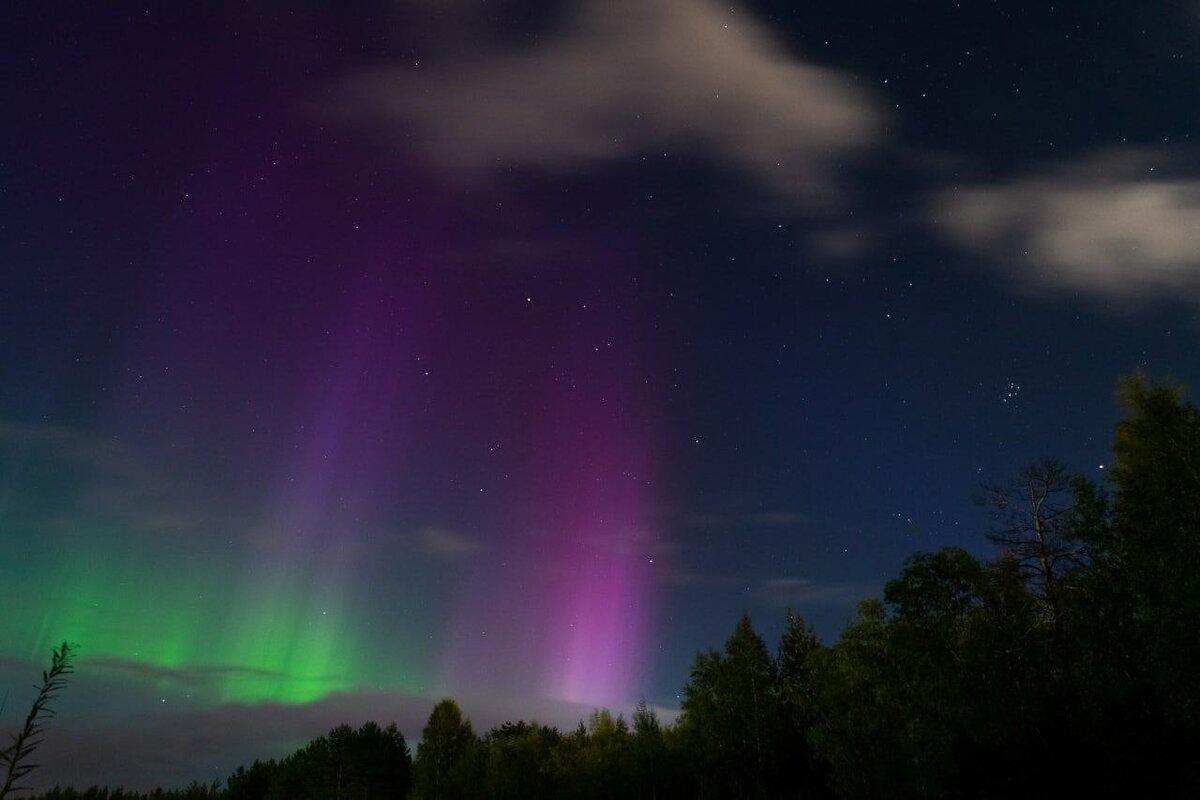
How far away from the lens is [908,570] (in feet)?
178

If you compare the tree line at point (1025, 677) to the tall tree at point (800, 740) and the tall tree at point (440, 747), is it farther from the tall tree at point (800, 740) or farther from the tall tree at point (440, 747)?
the tall tree at point (440, 747)

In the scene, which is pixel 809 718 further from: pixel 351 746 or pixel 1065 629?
pixel 351 746

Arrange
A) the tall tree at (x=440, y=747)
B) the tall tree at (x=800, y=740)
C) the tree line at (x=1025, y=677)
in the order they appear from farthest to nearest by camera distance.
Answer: the tall tree at (x=440, y=747)
the tall tree at (x=800, y=740)
the tree line at (x=1025, y=677)

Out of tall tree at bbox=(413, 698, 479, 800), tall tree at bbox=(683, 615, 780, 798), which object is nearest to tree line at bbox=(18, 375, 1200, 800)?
tall tree at bbox=(683, 615, 780, 798)

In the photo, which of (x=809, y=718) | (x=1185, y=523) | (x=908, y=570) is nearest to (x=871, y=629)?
(x=908, y=570)

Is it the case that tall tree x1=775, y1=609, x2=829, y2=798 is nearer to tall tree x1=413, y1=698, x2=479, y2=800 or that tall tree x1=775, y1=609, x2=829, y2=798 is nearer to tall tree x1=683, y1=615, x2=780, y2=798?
tall tree x1=683, y1=615, x2=780, y2=798

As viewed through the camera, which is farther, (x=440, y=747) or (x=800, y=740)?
(x=440, y=747)

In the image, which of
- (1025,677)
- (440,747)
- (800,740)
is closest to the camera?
(1025,677)

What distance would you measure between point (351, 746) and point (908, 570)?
97.5m

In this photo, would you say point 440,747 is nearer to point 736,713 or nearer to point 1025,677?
point 736,713

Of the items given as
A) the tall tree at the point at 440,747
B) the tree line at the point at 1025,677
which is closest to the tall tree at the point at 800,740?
the tree line at the point at 1025,677

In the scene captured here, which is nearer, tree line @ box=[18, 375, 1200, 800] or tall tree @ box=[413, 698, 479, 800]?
tree line @ box=[18, 375, 1200, 800]

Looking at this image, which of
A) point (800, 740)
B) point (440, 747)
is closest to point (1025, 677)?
point (800, 740)

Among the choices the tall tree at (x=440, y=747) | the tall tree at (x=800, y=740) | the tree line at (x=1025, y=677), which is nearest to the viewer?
the tree line at (x=1025, y=677)
